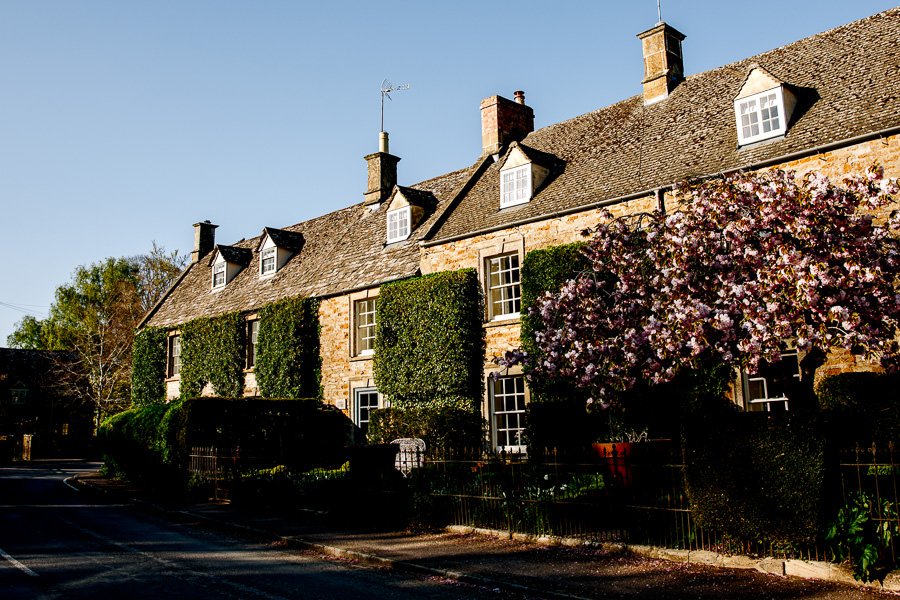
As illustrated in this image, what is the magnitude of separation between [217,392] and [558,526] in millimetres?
20973

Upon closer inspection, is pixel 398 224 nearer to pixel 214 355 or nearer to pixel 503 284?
pixel 503 284

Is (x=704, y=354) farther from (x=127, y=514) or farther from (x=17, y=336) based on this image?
(x=17, y=336)

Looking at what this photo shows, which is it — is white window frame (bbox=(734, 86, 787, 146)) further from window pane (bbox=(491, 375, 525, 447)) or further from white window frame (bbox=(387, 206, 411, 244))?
white window frame (bbox=(387, 206, 411, 244))

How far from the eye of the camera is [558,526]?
11094 mm

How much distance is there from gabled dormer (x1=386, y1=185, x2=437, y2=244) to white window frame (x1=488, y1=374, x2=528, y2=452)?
7183 mm

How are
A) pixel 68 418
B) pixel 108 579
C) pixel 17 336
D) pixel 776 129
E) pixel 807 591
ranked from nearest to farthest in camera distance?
pixel 807 591, pixel 108 579, pixel 776 129, pixel 68 418, pixel 17 336

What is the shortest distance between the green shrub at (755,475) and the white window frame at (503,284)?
1024 centimetres

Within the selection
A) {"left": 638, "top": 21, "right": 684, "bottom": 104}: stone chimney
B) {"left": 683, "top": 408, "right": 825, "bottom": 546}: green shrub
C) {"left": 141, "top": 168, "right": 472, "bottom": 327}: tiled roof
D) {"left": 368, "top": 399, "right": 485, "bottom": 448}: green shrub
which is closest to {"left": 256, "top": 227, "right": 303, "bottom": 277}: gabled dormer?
{"left": 141, "top": 168, "right": 472, "bottom": 327}: tiled roof

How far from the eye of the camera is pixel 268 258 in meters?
30.5

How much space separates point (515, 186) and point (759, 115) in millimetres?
6681

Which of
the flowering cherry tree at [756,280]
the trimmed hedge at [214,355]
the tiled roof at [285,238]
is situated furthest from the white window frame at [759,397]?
the tiled roof at [285,238]

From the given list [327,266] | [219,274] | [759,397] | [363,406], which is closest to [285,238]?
[219,274]

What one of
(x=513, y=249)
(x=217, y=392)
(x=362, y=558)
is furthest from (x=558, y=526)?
(x=217, y=392)

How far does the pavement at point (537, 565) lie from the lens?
8086 millimetres
